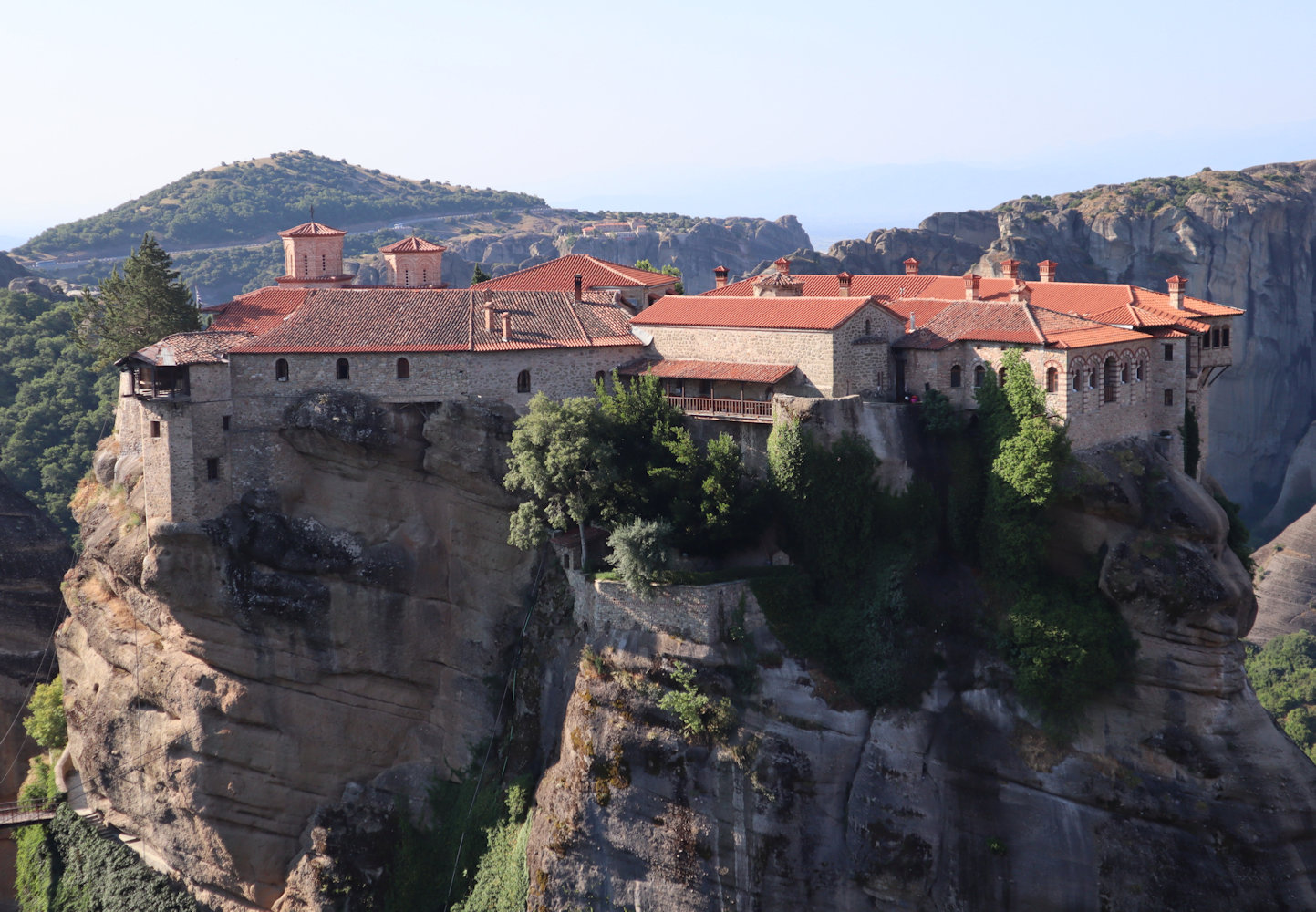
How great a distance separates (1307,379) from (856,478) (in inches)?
2859

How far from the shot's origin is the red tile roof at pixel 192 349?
42.8 metres

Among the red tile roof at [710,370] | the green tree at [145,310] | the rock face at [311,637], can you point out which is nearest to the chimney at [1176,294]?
the red tile roof at [710,370]

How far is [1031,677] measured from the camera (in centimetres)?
3966

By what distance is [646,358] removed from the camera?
47312mm

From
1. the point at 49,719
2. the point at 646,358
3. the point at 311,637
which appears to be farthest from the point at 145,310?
the point at 646,358

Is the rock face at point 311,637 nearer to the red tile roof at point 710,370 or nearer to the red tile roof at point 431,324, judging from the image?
the red tile roof at point 431,324

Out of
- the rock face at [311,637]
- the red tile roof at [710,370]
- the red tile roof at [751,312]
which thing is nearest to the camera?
the red tile roof at [710,370]

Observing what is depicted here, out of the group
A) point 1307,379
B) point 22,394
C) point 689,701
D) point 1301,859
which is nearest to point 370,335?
point 689,701

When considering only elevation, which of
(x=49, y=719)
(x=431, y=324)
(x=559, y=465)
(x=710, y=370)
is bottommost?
(x=49, y=719)

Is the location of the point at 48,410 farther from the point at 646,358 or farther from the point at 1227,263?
the point at 1227,263

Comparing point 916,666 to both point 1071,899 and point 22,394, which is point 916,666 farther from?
point 22,394

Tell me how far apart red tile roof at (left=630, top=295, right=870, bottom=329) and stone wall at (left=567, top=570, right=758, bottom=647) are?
907cm

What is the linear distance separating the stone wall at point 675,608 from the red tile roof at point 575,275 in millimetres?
15118

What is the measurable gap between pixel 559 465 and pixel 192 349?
13282mm
